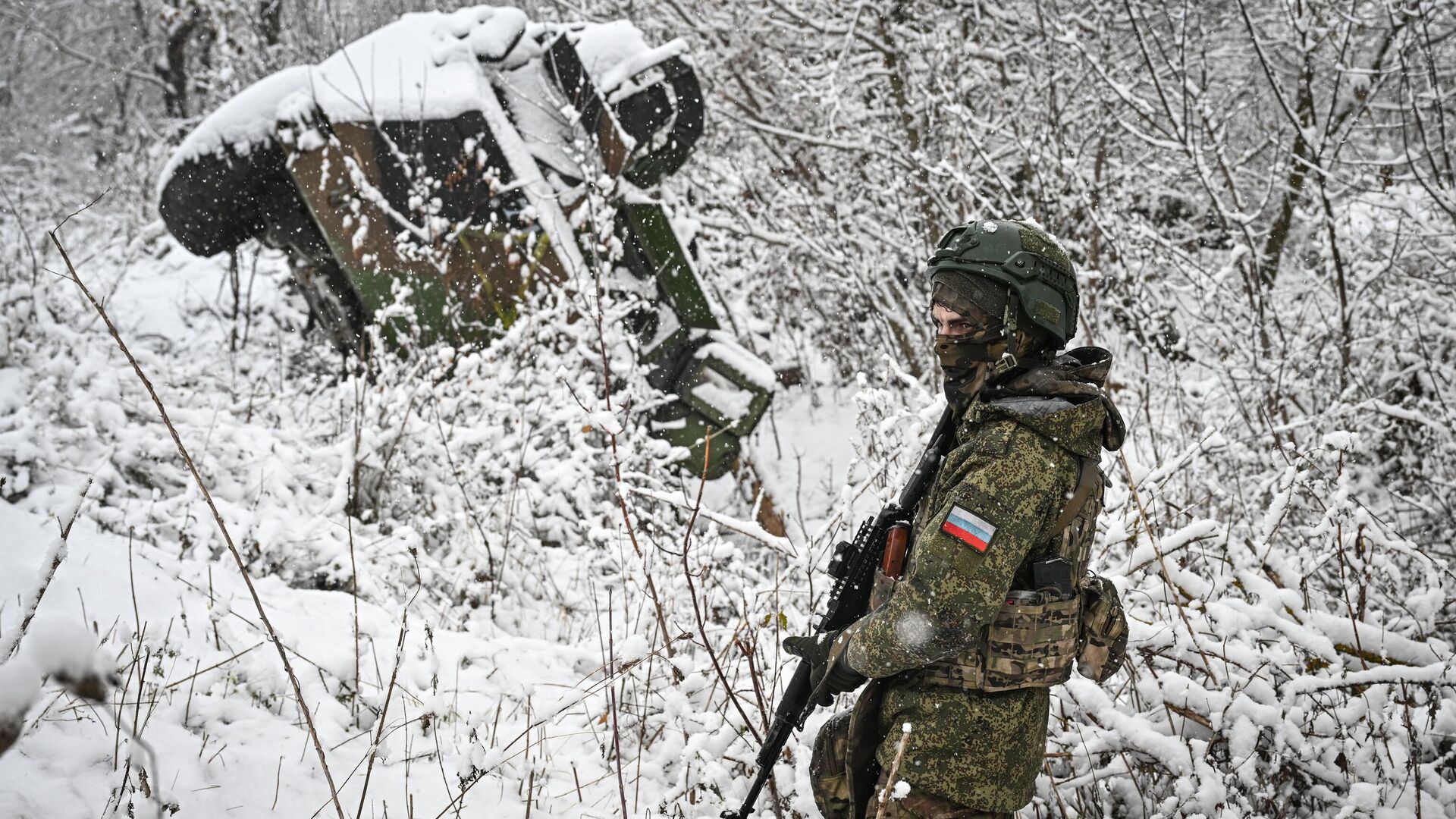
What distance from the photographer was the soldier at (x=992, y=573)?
62.1 inches

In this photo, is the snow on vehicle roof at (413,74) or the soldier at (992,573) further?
the snow on vehicle roof at (413,74)

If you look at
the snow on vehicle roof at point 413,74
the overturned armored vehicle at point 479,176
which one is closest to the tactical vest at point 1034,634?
the overturned armored vehicle at point 479,176

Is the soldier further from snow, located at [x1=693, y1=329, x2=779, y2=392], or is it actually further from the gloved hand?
snow, located at [x1=693, y1=329, x2=779, y2=392]

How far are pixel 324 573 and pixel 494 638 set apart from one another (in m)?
0.88

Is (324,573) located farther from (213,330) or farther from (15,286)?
(213,330)

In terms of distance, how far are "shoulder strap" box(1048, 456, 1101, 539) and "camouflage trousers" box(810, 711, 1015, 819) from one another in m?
0.57

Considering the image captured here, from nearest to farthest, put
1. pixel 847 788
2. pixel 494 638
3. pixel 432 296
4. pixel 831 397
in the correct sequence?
pixel 847 788 → pixel 494 638 → pixel 432 296 → pixel 831 397

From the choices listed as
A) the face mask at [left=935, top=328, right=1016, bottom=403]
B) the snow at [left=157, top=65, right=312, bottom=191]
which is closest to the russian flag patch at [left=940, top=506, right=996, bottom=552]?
the face mask at [left=935, top=328, right=1016, bottom=403]

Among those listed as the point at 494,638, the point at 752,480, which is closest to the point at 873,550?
the point at 494,638

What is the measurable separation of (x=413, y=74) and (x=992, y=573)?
4.30 metres

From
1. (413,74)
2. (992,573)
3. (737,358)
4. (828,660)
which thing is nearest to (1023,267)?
(992,573)

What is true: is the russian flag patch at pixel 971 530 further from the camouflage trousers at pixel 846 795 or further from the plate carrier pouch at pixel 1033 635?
the camouflage trousers at pixel 846 795

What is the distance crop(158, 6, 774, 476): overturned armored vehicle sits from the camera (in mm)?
4508

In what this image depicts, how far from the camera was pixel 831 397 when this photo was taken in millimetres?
7402
